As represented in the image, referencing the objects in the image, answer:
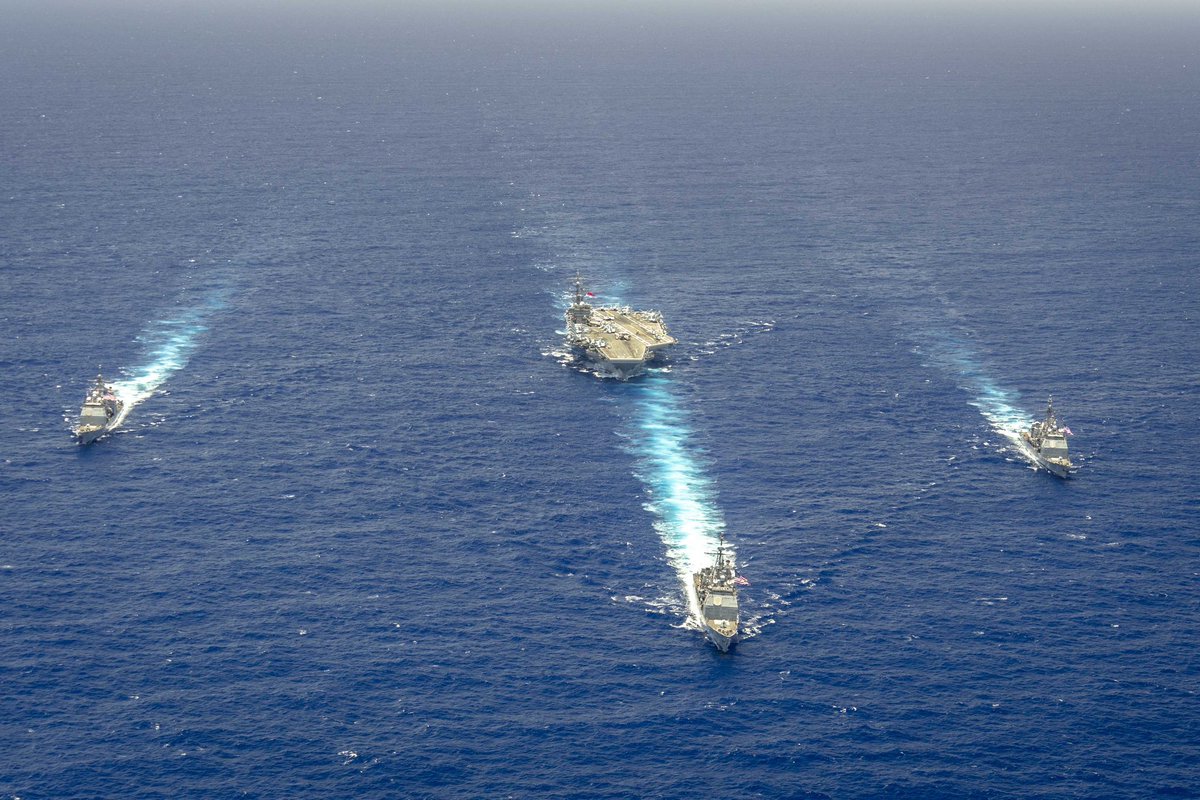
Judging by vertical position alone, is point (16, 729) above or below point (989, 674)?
below

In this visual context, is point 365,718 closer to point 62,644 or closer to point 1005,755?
point 62,644

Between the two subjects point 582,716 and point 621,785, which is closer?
point 621,785

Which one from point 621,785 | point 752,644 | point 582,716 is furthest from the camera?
point 752,644

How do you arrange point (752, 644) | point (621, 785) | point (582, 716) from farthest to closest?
point (752, 644) < point (582, 716) < point (621, 785)

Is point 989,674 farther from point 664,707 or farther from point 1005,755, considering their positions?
point 664,707

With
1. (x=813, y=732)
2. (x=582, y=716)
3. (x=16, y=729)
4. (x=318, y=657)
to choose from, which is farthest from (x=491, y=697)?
(x=16, y=729)

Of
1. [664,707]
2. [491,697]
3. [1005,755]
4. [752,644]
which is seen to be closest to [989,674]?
[1005,755]

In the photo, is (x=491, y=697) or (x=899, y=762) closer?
(x=899, y=762)

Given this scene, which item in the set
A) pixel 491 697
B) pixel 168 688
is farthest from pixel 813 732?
pixel 168 688

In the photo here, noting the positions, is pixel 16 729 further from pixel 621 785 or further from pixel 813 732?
pixel 813 732
